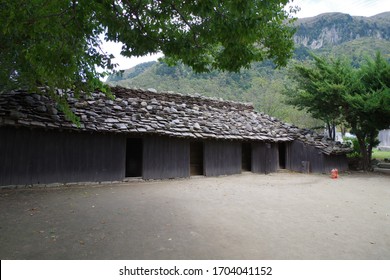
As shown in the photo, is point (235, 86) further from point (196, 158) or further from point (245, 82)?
point (196, 158)

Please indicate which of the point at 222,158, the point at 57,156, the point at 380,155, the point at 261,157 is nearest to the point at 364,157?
the point at 261,157

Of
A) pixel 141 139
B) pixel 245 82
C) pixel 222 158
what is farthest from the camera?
pixel 245 82

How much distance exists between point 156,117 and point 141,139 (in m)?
1.55

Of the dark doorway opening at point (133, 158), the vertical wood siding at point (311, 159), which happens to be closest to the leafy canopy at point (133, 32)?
the dark doorway opening at point (133, 158)

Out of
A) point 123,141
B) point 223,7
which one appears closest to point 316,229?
point 223,7

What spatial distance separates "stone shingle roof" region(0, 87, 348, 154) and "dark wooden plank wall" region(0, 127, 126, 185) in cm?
68

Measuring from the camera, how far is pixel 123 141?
10.9m

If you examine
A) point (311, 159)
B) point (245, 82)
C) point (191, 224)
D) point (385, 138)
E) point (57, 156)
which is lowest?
point (191, 224)

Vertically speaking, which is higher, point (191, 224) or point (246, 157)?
point (246, 157)

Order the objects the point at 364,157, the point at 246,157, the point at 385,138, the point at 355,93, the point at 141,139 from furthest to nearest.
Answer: the point at 385,138 → the point at 246,157 → the point at 364,157 → the point at 355,93 → the point at 141,139

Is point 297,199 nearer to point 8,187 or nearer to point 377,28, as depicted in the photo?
point 8,187

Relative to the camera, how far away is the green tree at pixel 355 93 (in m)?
13.9

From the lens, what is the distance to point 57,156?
9.62 m

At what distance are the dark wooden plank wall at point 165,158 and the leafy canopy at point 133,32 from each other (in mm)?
4860
